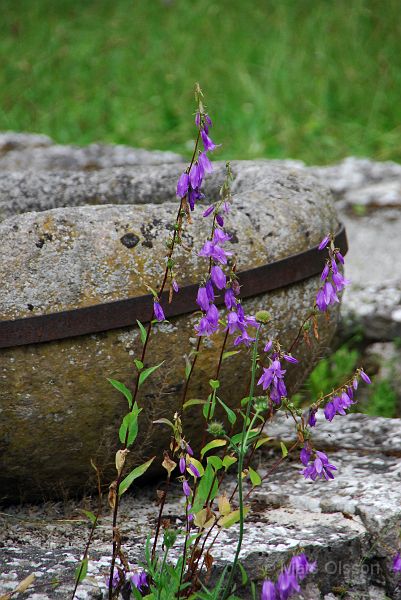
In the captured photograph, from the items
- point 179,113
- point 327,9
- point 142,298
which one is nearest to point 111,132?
point 179,113

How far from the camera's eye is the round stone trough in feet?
6.22

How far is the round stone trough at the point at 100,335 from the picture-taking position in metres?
1.90

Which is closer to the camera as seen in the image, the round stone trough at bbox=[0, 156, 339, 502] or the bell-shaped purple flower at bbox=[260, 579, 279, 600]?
the bell-shaped purple flower at bbox=[260, 579, 279, 600]

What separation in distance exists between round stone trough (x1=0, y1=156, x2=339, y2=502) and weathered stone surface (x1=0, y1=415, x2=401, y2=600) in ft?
0.36

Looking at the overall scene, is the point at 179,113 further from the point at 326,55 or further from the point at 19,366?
the point at 19,366

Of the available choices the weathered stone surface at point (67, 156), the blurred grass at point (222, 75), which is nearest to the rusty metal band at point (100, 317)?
the weathered stone surface at point (67, 156)

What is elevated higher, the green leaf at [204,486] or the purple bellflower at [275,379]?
the purple bellflower at [275,379]

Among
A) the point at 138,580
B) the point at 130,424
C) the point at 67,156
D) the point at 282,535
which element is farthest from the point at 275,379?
the point at 67,156

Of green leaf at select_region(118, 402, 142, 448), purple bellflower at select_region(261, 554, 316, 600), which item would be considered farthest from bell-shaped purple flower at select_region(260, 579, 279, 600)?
green leaf at select_region(118, 402, 142, 448)

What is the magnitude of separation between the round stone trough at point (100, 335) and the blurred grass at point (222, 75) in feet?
11.2

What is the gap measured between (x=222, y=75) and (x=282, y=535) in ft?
16.8

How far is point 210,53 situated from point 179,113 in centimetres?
101

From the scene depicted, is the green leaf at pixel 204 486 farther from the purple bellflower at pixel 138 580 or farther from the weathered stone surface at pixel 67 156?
the weathered stone surface at pixel 67 156

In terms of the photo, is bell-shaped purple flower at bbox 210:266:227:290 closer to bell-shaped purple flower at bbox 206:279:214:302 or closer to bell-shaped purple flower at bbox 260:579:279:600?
bell-shaped purple flower at bbox 206:279:214:302
